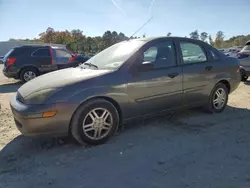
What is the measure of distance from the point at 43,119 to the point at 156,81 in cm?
187

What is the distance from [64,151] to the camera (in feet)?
11.6

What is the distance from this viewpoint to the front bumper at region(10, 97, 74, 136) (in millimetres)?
3266

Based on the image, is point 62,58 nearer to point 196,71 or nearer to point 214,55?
point 214,55

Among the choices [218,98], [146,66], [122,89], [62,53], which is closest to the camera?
[122,89]

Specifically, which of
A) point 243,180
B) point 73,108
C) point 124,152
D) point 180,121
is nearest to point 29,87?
point 73,108

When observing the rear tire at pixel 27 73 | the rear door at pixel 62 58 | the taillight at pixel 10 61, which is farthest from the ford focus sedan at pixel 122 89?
the taillight at pixel 10 61

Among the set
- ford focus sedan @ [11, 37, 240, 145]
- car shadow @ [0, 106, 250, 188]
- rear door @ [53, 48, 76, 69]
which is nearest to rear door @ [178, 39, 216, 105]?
ford focus sedan @ [11, 37, 240, 145]

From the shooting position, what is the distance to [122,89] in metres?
3.78

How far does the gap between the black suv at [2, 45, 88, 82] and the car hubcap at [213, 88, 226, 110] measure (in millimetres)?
7498

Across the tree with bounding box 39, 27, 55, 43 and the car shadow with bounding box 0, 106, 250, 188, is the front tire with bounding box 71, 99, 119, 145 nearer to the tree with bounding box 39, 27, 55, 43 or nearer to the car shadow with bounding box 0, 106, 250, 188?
the car shadow with bounding box 0, 106, 250, 188

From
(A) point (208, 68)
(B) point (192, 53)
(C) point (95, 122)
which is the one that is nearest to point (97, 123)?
(C) point (95, 122)

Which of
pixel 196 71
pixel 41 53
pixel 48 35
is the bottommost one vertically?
pixel 196 71

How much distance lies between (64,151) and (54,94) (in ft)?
2.75

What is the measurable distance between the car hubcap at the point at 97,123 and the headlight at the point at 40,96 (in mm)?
592
